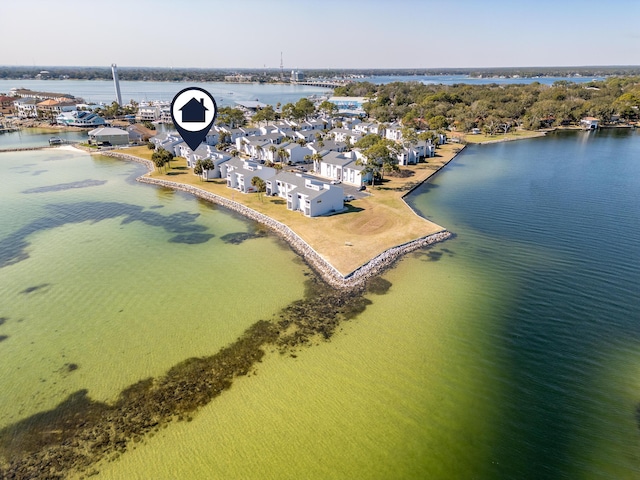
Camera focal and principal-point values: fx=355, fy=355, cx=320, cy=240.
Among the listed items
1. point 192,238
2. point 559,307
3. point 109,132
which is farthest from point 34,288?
point 109,132

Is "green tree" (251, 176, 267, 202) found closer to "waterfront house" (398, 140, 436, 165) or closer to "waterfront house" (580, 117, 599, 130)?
"waterfront house" (398, 140, 436, 165)

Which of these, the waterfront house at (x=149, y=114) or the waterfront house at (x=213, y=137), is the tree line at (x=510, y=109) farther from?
the waterfront house at (x=149, y=114)

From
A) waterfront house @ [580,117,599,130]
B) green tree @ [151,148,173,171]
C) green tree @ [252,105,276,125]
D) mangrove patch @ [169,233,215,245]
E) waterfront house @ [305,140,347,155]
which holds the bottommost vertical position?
mangrove patch @ [169,233,215,245]

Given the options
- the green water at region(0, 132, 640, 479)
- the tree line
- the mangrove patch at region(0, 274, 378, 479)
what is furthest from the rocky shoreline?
the tree line

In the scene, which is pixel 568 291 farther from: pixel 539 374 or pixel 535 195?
pixel 535 195

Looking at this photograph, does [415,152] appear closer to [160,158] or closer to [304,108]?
[160,158]

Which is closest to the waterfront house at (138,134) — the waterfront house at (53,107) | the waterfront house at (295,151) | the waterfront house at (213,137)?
the waterfront house at (213,137)
